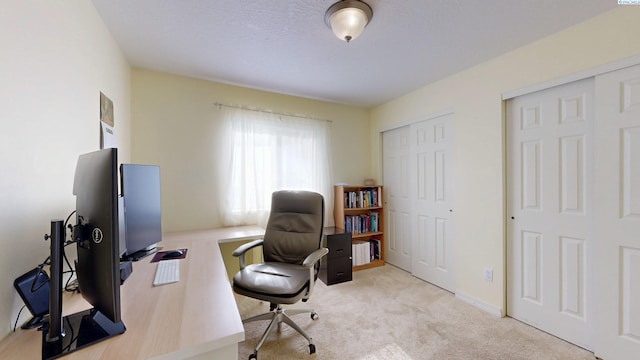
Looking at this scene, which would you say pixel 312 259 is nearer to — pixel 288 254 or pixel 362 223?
pixel 288 254

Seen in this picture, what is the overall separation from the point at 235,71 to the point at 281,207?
1.51 meters

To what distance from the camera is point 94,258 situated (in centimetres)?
72

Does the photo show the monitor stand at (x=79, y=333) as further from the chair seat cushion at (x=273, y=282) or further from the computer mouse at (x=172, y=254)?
the chair seat cushion at (x=273, y=282)

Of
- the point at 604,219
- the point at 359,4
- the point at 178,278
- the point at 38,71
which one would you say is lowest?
the point at 178,278

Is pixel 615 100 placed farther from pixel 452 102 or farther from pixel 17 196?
pixel 17 196

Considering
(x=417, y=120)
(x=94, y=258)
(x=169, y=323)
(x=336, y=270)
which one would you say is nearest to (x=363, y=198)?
(x=336, y=270)

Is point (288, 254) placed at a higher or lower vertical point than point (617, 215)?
lower

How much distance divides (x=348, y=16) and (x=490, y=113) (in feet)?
5.56

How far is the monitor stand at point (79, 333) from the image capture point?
2.30 ft

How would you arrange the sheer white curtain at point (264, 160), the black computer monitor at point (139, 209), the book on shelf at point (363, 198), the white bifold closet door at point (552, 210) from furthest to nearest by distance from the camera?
1. the book on shelf at point (363, 198)
2. the sheer white curtain at point (264, 160)
3. the white bifold closet door at point (552, 210)
4. the black computer monitor at point (139, 209)

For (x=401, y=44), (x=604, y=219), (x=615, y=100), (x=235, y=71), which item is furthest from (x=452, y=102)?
(x=235, y=71)

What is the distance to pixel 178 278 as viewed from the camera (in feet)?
4.09

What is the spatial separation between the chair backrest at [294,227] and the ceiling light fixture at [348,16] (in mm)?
1258

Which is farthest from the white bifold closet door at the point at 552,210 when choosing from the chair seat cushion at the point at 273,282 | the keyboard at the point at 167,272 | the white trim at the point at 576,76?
the keyboard at the point at 167,272
